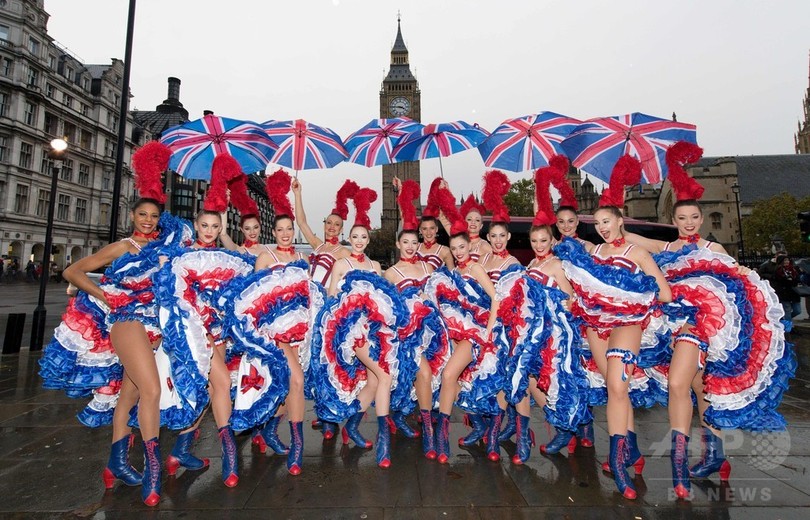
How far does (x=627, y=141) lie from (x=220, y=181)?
4816 millimetres

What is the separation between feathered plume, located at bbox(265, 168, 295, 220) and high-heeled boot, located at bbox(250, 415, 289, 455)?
7.11 feet

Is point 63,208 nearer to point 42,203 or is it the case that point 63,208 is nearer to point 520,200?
point 42,203

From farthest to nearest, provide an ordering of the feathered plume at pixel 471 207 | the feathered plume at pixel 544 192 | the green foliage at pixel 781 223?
1. the green foliage at pixel 781 223
2. the feathered plume at pixel 471 207
3. the feathered plume at pixel 544 192

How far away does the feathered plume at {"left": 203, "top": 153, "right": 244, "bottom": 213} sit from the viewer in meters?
3.74

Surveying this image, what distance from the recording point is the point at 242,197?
455 centimetres

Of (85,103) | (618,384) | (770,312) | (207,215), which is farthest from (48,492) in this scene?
(85,103)

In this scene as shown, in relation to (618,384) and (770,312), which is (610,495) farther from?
(770,312)

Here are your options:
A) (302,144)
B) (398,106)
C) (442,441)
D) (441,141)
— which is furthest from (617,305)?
(398,106)

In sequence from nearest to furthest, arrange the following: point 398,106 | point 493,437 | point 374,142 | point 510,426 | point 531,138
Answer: point 493,437 < point 510,426 < point 531,138 < point 374,142 < point 398,106

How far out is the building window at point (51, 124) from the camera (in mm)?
37625

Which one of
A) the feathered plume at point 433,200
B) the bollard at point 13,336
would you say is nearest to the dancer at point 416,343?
the feathered plume at point 433,200

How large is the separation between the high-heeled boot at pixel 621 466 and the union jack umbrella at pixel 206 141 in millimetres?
5060

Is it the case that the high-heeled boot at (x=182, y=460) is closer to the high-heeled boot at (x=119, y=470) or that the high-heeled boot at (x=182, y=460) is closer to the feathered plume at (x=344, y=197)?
the high-heeled boot at (x=119, y=470)

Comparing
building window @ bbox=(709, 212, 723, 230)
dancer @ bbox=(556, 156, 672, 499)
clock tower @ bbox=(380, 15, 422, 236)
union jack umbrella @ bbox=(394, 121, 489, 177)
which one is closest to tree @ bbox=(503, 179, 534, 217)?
building window @ bbox=(709, 212, 723, 230)
